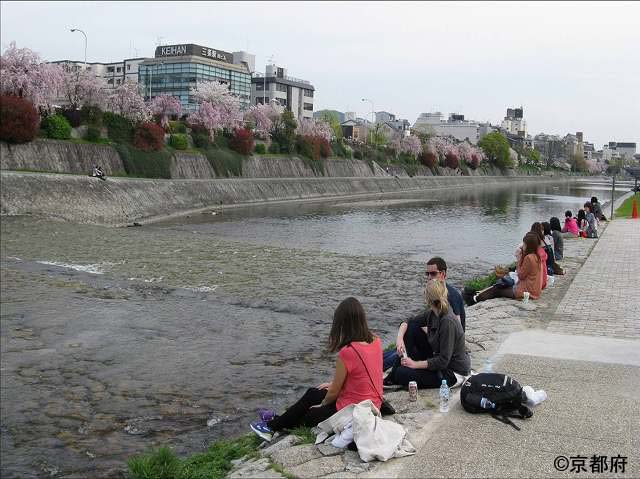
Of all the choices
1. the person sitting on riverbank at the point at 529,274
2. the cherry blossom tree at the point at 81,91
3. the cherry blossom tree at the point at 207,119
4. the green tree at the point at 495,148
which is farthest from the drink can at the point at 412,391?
the green tree at the point at 495,148

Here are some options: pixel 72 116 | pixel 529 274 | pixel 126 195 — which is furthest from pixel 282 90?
pixel 529 274

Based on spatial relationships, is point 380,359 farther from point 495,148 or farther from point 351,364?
point 495,148

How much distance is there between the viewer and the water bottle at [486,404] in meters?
6.34

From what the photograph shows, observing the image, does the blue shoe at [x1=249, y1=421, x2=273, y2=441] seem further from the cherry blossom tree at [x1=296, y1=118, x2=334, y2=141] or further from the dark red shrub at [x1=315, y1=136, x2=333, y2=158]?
the cherry blossom tree at [x1=296, y1=118, x2=334, y2=141]

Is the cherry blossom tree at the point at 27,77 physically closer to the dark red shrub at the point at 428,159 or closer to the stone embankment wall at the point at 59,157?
the stone embankment wall at the point at 59,157

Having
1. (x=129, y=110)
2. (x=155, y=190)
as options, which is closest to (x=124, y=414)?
(x=155, y=190)

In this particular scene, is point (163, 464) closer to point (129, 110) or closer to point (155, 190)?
point (155, 190)

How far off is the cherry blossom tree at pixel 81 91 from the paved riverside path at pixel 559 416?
44.2 meters

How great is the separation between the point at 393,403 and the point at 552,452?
1935mm

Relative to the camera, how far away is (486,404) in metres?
6.36

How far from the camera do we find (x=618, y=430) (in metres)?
5.93

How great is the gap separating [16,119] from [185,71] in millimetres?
67222

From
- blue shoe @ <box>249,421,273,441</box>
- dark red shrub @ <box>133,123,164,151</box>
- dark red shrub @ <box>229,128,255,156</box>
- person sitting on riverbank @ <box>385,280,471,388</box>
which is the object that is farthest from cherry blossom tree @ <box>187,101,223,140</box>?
blue shoe @ <box>249,421,273,441</box>

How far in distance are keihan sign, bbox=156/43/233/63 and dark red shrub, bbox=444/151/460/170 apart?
41519 millimetres
